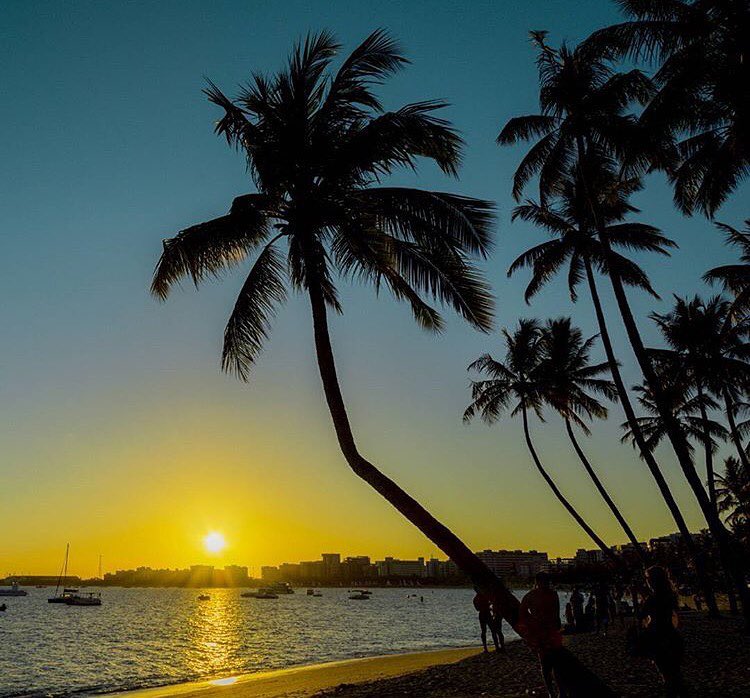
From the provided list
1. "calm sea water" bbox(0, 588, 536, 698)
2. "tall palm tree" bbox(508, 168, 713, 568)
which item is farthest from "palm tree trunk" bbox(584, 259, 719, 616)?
"calm sea water" bbox(0, 588, 536, 698)

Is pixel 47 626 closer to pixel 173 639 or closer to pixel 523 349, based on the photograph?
pixel 173 639

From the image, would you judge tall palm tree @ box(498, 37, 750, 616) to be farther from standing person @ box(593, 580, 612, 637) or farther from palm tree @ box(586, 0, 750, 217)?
standing person @ box(593, 580, 612, 637)

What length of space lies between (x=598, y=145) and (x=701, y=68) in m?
5.05

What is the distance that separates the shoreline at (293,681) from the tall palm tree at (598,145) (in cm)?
953

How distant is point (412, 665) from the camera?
24453 millimetres

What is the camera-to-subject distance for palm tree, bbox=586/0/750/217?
12539 mm

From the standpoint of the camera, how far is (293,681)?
2103 centimetres

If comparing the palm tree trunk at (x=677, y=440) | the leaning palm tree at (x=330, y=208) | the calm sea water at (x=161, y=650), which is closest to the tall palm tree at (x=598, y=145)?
the palm tree trunk at (x=677, y=440)

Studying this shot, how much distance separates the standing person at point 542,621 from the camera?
27.1 ft

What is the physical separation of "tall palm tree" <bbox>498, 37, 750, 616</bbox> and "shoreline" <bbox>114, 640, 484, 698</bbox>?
31.3 feet

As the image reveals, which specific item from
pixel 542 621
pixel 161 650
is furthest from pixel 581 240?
pixel 161 650

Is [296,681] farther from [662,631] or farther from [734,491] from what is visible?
[734,491]

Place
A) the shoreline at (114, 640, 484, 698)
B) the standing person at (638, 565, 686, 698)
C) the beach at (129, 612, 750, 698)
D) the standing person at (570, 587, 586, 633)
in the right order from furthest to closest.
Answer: the standing person at (570, 587, 586, 633)
the shoreline at (114, 640, 484, 698)
the beach at (129, 612, 750, 698)
the standing person at (638, 565, 686, 698)

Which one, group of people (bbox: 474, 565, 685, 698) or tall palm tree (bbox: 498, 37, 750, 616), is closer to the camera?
group of people (bbox: 474, 565, 685, 698)
